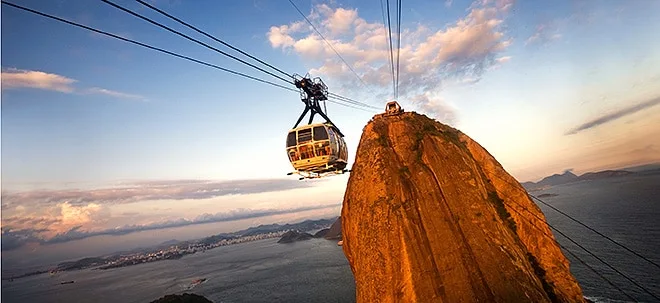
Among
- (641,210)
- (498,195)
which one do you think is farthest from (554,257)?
(641,210)

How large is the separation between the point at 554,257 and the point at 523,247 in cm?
183

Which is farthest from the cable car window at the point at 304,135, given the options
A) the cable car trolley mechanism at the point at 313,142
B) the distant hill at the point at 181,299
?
the distant hill at the point at 181,299

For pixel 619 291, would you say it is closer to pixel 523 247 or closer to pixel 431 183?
pixel 523 247

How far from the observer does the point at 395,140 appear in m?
18.9

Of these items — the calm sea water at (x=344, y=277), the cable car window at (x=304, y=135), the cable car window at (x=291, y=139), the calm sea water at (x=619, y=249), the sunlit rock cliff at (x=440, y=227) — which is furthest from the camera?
the calm sea water at (x=344, y=277)

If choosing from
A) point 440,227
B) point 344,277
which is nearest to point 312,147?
point 440,227

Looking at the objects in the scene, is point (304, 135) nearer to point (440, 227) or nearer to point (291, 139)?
point (291, 139)

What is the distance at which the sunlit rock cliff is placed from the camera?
12594mm

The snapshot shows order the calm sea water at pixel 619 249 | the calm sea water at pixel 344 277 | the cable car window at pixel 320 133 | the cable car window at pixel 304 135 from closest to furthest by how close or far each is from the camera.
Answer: the cable car window at pixel 320 133 → the cable car window at pixel 304 135 → the calm sea water at pixel 619 249 → the calm sea water at pixel 344 277

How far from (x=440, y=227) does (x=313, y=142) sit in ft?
31.3

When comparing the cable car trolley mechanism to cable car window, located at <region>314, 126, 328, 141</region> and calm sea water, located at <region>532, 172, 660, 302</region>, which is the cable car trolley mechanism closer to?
cable car window, located at <region>314, 126, 328, 141</region>

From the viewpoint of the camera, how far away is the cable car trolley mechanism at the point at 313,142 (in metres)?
19.7

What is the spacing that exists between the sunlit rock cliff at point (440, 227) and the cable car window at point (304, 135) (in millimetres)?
3519

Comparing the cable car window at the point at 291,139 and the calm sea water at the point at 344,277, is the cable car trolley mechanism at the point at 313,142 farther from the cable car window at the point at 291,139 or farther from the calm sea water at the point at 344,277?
the calm sea water at the point at 344,277
